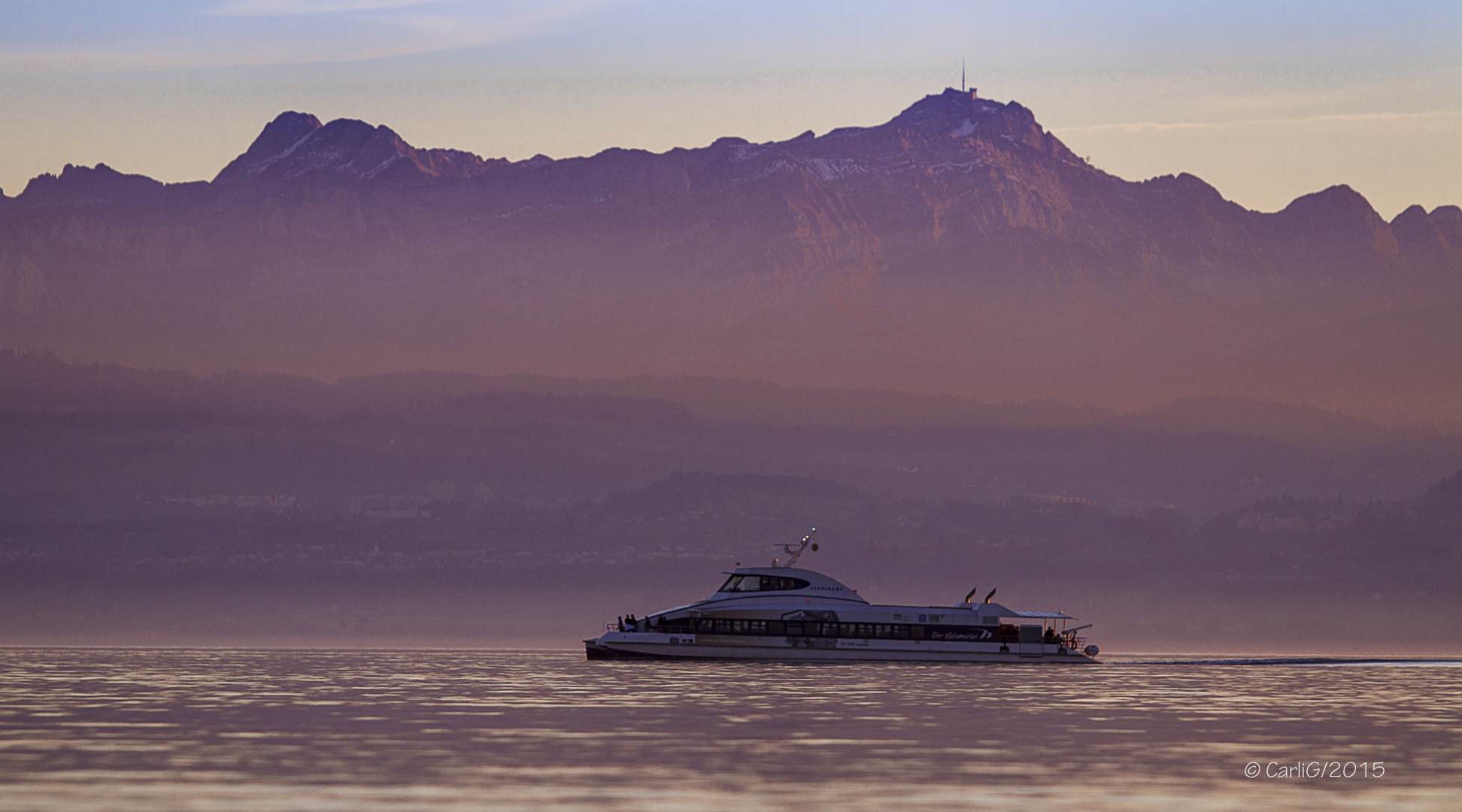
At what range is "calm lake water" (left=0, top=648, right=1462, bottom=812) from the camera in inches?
1922

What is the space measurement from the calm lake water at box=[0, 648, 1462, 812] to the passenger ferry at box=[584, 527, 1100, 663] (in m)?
18.4

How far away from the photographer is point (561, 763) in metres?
57.8

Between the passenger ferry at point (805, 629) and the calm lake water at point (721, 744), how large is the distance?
18.4 meters

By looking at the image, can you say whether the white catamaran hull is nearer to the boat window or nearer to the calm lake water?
the boat window

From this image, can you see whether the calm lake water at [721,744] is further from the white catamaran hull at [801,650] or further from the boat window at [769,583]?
the boat window at [769,583]

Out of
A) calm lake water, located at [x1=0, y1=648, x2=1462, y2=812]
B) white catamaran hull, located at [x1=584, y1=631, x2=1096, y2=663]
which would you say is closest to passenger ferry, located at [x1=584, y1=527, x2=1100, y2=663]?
white catamaran hull, located at [x1=584, y1=631, x2=1096, y2=663]

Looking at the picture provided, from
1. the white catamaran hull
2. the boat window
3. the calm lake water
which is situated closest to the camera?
the calm lake water

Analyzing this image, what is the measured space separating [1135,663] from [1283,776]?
132599 mm

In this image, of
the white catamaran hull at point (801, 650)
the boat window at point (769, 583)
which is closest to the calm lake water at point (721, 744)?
the white catamaran hull at point (801, 650)

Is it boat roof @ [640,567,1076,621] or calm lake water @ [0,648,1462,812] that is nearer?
calm lake water @ [0,648,1462,812]

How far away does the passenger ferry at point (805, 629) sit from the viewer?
14088cm

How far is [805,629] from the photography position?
141m

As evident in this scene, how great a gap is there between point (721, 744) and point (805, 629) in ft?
252

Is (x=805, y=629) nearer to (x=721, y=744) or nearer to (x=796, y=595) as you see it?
(x=796, y=595)
